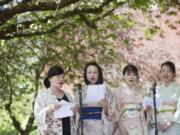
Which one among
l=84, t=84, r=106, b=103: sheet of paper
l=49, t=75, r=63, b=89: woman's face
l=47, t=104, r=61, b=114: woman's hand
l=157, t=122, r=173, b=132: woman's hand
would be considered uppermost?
l=49, t=75, r=63, b=89: woman's face

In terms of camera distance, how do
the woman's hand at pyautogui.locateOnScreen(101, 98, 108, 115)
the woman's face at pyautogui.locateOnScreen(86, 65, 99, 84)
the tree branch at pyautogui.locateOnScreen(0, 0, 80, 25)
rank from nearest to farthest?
the woman's face at pyautogui.locateOnScreen(86, 65, 99, 84) < the woman's hand at pyautogui.locateOnScreen(101, 98, 108, 115) < the tree branch at pyautogui.locateOnScreen(0, 0, 80, 25)

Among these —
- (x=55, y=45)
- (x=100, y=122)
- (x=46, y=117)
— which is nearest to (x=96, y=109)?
(x=100, y=122)

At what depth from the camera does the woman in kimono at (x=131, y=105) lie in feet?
26.7

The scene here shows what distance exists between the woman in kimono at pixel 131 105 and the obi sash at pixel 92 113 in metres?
0.31

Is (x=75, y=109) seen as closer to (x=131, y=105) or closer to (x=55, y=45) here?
(x=131, y=105)

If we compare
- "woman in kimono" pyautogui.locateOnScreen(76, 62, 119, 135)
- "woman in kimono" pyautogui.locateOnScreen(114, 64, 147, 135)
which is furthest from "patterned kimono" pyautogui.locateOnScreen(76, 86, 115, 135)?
"woman in kimono" pyautogui.locateOnScreen(114, 64, 147, 135)

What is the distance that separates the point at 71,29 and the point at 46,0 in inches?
89.2

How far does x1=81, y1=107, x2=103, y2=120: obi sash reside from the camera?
786 cm

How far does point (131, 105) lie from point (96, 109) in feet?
1.77

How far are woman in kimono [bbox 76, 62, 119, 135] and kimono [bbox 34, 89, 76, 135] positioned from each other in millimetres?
279

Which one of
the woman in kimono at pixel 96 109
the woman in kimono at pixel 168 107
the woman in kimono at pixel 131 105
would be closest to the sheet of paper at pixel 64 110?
the woman in kimono at pixel 96 109

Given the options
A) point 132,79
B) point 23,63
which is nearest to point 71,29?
point 23,63

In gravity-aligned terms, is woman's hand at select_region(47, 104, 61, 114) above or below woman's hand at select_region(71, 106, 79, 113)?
above

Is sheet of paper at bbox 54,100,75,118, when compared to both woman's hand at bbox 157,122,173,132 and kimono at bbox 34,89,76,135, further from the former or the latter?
woman's hand at bbox 157,122,173,132
